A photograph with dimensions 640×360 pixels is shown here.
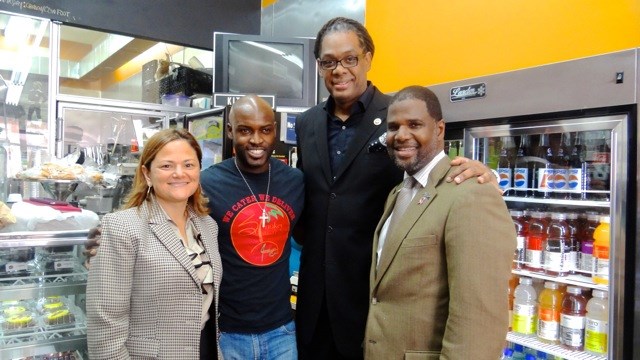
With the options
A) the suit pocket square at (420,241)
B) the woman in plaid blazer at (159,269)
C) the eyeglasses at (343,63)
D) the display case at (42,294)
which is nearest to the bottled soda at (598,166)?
the suit pocket square at (420,241)

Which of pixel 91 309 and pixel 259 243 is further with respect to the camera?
pixel 259 243

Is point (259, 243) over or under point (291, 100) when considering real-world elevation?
under

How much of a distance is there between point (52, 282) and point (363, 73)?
157 cm

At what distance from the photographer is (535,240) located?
2.59 metres

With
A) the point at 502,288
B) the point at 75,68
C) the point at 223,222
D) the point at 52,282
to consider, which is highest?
the point at 75,68

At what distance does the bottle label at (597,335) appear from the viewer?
7.27ft

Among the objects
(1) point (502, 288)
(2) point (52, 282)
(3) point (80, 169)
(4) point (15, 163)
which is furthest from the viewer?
(4) point (15, 163)

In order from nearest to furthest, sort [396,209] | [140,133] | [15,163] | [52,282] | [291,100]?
[396,209] → [52,282] → [15,163] → [291,100] → [140,133]

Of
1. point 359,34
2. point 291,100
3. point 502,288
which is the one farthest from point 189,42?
point 502,288

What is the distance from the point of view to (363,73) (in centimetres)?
214

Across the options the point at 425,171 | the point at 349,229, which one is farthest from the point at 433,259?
the point at 349,229

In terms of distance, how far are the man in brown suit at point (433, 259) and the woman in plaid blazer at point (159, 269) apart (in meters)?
0.62

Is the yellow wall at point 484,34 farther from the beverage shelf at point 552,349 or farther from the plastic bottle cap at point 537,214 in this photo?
the beverage shelf at point 552,349

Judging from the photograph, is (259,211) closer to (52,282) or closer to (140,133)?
(52,282)
